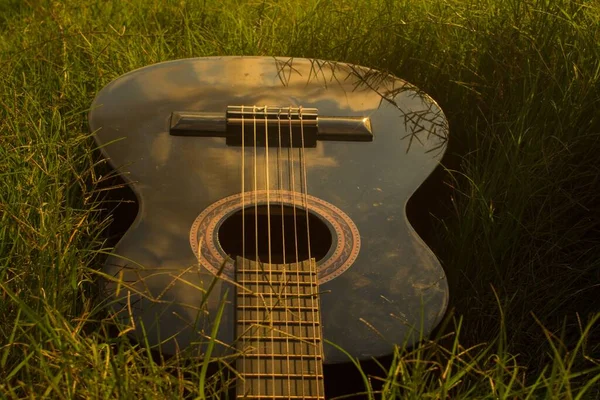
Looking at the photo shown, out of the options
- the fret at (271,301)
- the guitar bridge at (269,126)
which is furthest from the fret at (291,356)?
the guitar bridge at (269,126)

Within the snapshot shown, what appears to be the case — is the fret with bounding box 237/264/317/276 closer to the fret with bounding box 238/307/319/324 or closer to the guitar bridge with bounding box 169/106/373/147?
the fret with bounding box 238/307/319/324

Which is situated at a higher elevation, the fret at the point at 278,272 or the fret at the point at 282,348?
the fret at the point at 278,272

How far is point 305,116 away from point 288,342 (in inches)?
30.7

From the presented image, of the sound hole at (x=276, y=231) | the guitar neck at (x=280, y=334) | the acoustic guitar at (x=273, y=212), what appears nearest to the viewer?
the guitar neck at (x=280, y=334)

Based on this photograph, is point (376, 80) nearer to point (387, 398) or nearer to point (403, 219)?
point (403, 219)

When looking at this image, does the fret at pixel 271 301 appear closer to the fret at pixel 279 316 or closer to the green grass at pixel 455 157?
the fret at pixel 279 316

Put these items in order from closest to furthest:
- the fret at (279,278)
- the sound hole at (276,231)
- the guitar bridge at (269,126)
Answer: the fret at (279,278)
the sound hole at (276,231)
the guitar bridge at (269,126)

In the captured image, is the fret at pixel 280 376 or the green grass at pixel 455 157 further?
the green grass at pixel 455 157

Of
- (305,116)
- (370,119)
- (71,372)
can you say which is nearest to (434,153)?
(370,119)

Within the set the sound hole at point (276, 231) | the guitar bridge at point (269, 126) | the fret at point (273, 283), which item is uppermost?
the guitar bridge at point (269, 126)

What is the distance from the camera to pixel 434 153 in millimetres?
2291

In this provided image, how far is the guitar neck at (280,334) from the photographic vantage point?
1585 mm

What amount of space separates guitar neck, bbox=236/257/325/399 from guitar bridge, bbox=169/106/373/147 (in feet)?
1.49

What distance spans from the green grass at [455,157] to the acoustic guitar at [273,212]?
0.09 meters
